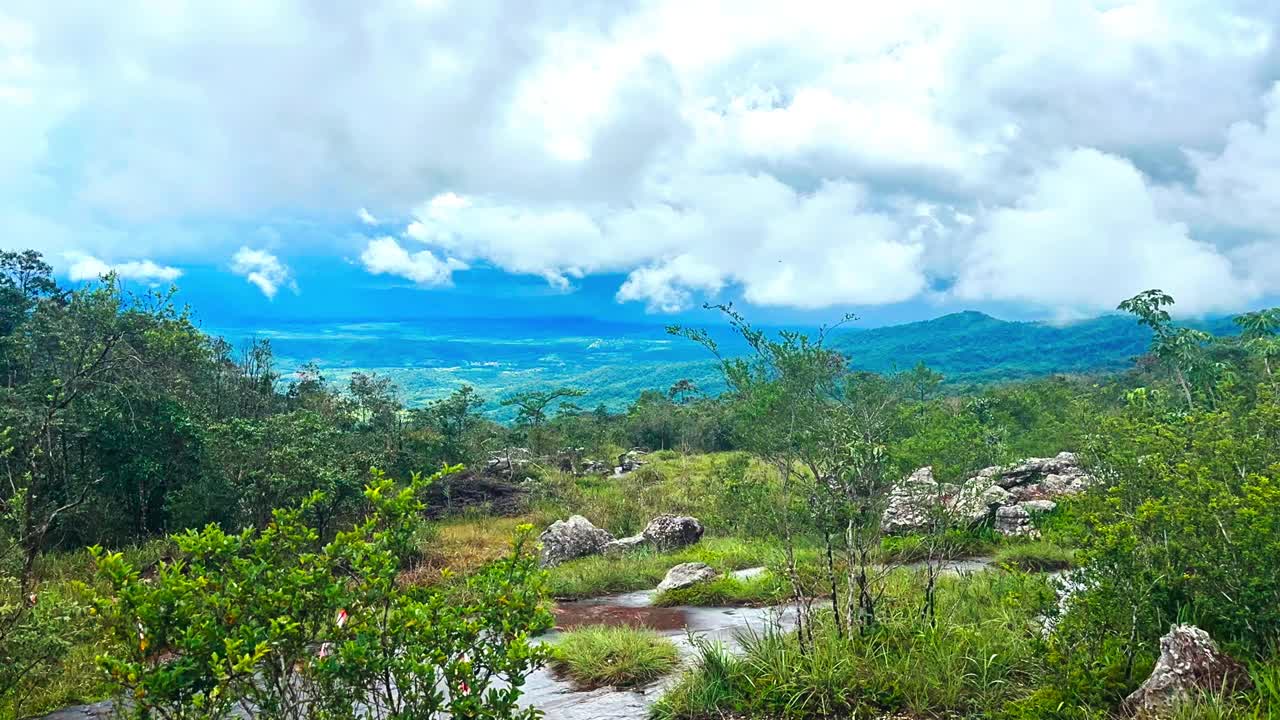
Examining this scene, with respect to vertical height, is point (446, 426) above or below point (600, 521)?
above

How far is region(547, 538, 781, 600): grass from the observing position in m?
14.0

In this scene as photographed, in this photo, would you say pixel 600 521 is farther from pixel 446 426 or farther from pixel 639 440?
pixel 639 440

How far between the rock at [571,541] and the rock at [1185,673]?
42.7 ft

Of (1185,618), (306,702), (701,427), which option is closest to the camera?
(306,702)

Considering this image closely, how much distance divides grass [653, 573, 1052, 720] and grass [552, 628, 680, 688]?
0.84 m

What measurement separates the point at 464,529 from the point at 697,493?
7764mm

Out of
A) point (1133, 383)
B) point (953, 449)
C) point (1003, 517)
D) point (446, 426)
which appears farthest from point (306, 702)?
point (1133, 383)

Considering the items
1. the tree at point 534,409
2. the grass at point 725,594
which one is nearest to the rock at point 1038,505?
the grass at point 725,594

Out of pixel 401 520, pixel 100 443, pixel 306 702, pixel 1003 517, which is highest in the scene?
pixel 100 443

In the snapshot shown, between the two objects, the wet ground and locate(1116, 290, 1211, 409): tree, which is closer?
the wet ground

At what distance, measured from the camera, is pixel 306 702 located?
4.44 m

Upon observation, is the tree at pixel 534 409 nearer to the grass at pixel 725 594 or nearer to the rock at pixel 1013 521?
the rock at pixel 1013 521

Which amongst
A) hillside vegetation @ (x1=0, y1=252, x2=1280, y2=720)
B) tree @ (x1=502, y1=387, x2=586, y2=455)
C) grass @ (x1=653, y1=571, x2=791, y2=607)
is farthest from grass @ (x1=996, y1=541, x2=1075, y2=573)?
tree @ (x1=502, y1=387, x2=586, y2=455)

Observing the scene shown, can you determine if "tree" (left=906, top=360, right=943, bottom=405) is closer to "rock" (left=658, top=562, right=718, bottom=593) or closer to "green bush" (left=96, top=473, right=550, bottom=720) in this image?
"rock" (left=658, top=562, right=718, bottom=593)
